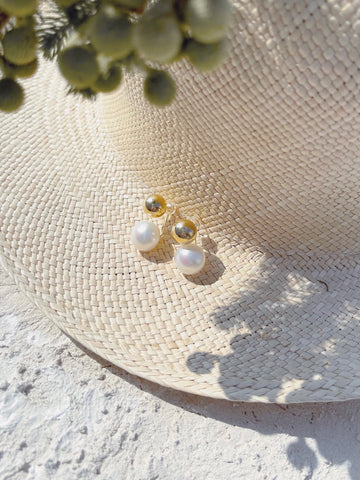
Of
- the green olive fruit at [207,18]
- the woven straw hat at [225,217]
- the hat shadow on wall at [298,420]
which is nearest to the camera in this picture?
the green olive fruit at [207,18]

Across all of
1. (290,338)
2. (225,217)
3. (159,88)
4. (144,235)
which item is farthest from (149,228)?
(159,88)

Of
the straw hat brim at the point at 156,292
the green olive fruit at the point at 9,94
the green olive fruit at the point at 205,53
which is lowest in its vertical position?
the straw hat brim at the point at 156,292

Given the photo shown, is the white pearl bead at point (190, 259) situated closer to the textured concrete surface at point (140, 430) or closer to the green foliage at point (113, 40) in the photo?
the textured concrete surface at point (140, 430)

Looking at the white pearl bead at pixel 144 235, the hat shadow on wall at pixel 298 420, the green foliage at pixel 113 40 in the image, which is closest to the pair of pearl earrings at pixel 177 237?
the white pearl bead at pixel 144 235

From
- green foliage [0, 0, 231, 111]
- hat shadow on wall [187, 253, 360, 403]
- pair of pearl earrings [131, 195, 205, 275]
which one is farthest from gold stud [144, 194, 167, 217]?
green foliage [0, 0, 231, 111]

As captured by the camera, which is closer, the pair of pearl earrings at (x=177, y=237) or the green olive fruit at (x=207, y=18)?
the green olive fruit at (x=207, y=18)

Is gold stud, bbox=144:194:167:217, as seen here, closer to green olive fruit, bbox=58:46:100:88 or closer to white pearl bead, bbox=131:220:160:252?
white pearl bead, bbox=131:220:160:252

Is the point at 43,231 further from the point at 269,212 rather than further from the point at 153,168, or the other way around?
the point at 269,212

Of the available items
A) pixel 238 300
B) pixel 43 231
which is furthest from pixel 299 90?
pixel 43 231
